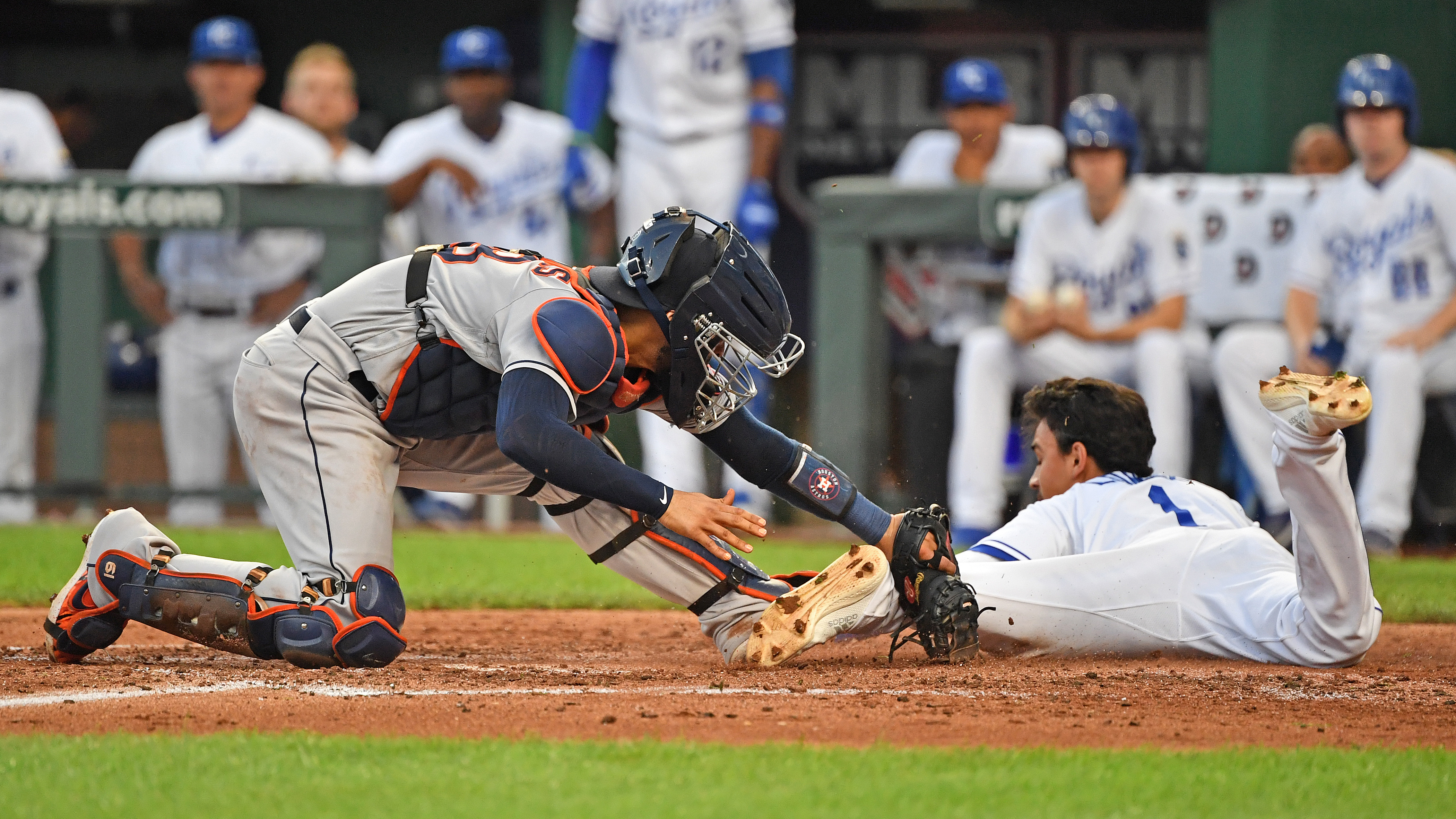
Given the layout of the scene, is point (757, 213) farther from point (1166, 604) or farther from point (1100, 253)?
point (1166, 604)

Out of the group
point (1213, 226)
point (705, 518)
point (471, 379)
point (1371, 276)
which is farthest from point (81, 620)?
point (1371, 276)

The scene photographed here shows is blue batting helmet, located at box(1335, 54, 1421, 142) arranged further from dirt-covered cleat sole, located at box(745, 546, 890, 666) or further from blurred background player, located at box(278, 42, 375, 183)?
blurred background player, located at box(278, 42, 375, 183)

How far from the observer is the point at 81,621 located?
4.12m

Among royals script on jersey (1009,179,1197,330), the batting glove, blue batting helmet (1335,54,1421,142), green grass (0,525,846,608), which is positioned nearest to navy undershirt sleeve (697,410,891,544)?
green grass (0,525,846,608)

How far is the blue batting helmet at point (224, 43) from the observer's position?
8.38 meters

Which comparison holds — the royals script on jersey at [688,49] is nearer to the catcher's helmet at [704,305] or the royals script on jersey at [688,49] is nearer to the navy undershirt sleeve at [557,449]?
the catcher's helmet at [704,305]

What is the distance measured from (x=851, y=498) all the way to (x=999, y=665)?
24.5 inches

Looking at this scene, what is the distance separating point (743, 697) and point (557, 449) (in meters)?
0.69

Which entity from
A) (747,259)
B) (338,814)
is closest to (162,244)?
(747,259)

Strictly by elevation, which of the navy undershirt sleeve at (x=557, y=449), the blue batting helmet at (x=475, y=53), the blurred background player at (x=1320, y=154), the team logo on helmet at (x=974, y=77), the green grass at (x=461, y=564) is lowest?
the green grass at (x=461, y=564)

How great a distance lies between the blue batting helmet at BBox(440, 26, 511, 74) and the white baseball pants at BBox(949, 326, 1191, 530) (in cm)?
300

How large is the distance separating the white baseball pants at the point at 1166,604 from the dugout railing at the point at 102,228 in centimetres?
459

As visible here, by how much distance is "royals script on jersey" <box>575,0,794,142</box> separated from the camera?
8.30 meters

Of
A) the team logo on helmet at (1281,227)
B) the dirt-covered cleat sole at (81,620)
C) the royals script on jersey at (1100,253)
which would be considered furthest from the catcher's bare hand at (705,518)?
the team logo on helmet at (1281,227)
